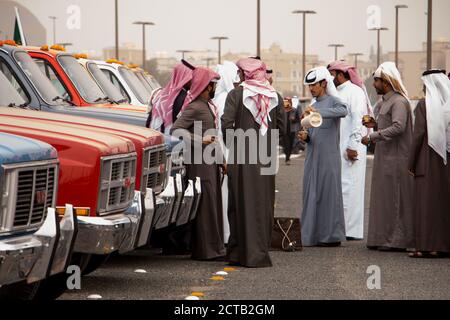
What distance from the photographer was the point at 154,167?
10.9m

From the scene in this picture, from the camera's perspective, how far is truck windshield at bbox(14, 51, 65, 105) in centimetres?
1247

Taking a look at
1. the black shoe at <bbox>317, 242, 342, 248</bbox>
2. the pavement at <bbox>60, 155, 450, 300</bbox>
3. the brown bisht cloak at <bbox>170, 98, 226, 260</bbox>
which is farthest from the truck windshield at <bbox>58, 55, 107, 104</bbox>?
the black shoe at <bbox>317, 242, 342, 248</bbox>

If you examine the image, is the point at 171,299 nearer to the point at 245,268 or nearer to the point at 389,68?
the point at 245,268

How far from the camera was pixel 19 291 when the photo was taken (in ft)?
26.8

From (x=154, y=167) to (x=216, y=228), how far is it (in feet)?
4.71

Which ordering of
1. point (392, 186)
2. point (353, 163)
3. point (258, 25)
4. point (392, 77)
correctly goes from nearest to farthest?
point (392, 77) → point (392, 186) → point (353, 163) → point (258, 25)

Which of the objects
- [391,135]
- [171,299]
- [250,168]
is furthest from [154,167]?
[391,135]

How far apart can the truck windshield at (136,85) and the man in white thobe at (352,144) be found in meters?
5.33

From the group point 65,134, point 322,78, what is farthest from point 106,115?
point 65,134

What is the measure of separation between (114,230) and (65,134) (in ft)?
2.59

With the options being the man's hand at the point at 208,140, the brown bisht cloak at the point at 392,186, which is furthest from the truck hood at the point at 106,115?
the brown bisht cloak at the point at 392,186

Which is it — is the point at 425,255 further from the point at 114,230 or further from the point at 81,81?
the point at 114,230

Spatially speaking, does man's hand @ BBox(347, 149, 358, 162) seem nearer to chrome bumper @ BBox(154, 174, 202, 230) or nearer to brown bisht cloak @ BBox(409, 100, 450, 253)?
brown bisht cloak @ BBox(409, 100, 450, 253)

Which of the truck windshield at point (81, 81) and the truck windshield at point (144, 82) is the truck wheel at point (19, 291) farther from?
the truck windshield at point (144, 82)
